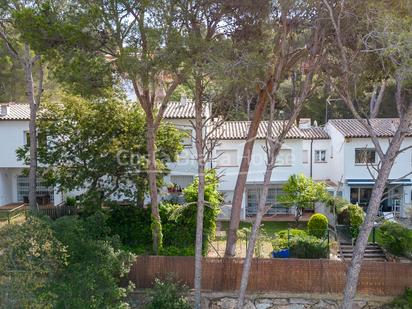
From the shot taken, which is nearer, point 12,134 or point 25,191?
point 12,134

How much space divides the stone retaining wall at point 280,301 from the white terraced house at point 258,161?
37.0 feet

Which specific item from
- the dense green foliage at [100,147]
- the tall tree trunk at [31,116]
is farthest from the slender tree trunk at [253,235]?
the tall tree trunk at [31,116]

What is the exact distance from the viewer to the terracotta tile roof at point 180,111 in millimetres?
24859

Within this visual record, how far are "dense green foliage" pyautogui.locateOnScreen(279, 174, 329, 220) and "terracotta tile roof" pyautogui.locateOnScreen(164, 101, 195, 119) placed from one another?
21.4 feet

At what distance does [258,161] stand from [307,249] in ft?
38.6

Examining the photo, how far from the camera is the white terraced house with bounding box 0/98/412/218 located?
2648 cm

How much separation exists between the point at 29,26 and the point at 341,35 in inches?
344

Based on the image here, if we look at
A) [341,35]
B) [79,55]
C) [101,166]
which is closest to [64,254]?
[79,55]

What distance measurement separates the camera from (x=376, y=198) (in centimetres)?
1207

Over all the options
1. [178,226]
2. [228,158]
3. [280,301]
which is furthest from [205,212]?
[228,158]

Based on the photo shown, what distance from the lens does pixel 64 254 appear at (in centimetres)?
1213

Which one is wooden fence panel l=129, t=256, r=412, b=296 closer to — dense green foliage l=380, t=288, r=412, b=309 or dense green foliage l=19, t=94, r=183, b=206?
dense green foliage l=380, t=288, r=412, b=309

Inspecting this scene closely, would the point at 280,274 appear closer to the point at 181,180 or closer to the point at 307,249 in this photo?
the point at 307,249

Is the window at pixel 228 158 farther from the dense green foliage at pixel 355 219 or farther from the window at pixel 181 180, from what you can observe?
the dense green foliage at pixel 355 219
